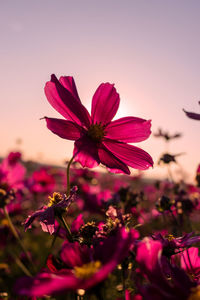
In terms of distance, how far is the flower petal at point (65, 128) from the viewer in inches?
35.8

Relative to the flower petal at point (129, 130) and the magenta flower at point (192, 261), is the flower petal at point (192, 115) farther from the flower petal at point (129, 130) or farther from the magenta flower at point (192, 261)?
the magenta flower at point (192, 261)

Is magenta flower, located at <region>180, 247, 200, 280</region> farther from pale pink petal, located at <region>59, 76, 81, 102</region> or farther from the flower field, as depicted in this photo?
pale pink petal, located at <region>59, 76, 81, 102</region>

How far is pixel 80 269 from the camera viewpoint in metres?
0.60

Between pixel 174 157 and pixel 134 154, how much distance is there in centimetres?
106

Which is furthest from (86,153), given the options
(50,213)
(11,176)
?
(11,176)

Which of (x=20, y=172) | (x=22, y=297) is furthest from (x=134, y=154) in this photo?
(x=20, y=172)

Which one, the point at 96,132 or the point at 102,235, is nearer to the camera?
the point at 102,235

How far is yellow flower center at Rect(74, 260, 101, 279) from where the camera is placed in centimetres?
57

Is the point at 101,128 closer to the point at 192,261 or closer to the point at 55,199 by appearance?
the point at 55,199

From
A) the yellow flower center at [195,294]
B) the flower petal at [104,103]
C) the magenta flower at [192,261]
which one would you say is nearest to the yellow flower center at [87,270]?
the yellow flower center at [195,294]

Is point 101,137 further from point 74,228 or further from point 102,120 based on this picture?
point 74,228

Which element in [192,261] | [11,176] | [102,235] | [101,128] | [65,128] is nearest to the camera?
[102,235]

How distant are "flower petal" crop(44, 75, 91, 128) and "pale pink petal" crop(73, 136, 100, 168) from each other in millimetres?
76

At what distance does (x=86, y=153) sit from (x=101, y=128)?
13 centimetres
